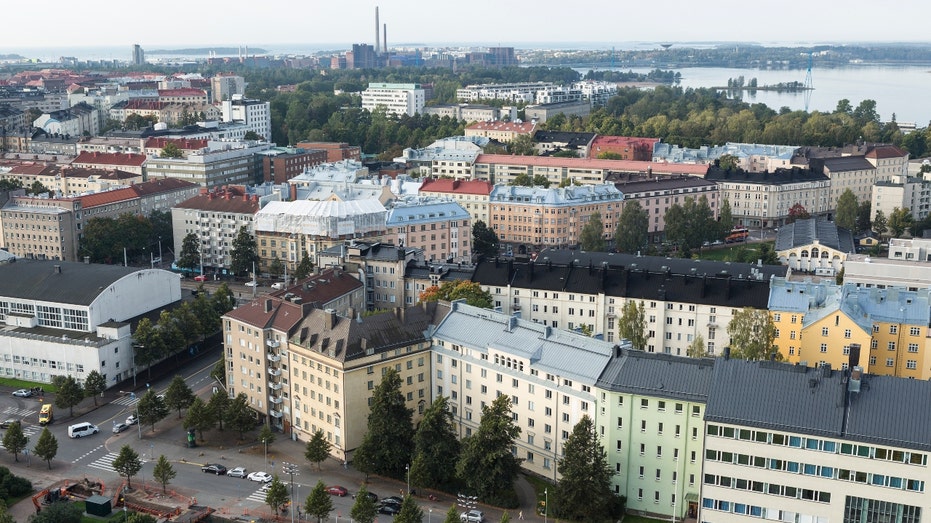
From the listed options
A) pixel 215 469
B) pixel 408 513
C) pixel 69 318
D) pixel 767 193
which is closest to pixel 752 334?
pixel 408 513

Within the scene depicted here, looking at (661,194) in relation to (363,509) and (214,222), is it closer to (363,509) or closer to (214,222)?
(214,222)

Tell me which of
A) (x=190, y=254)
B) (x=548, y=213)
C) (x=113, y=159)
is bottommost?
(x=190, y=254)

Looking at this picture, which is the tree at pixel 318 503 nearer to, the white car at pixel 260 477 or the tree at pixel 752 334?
the white car at pixel 260 477

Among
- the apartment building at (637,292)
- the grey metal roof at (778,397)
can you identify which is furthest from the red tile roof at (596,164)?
the grey metal roof at (778,397)

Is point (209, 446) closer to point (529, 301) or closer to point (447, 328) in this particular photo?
point (447, 328)

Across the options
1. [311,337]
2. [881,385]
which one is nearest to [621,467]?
[881,385]

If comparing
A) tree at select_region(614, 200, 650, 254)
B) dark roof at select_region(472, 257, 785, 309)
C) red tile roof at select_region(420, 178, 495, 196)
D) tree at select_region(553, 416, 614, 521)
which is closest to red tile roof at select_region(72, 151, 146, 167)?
red tile roof at select_region(420, 178, 495, 196)

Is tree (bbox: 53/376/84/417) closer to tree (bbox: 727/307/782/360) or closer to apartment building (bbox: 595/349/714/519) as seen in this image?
apartment building (bbox: 595/349/714/519)
